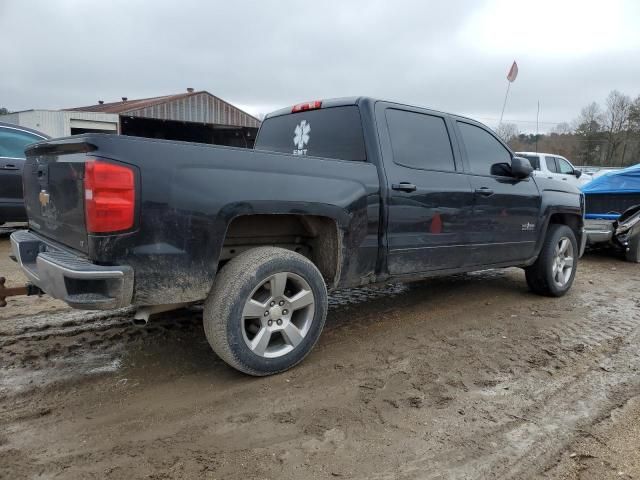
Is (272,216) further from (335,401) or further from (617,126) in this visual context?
(617,126)

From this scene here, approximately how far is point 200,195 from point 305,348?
126cm

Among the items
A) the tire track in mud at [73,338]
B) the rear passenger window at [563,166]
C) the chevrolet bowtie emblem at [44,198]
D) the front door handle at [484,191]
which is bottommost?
the tire track in mud at [73,338]

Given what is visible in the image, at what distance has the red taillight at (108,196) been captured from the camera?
96.3 inches

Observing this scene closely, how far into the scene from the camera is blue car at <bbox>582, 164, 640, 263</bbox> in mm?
7785

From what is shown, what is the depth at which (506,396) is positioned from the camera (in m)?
3.03

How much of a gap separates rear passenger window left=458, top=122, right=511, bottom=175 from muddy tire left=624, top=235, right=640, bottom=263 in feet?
14.1

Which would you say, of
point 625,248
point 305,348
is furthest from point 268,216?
point 625,248

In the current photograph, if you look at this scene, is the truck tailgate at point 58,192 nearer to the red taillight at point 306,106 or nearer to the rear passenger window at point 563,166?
the red taillight at point 306,106

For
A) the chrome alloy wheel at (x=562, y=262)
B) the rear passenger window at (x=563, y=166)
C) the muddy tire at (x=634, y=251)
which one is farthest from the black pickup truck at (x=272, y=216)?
the rear passenger window at (x=563, y=166)

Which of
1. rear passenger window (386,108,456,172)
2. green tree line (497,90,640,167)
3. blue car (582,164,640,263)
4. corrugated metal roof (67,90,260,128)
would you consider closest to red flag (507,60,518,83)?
blue car (582,164,640,263)

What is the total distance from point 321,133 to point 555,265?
10.5ft

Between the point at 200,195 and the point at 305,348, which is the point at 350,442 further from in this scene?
the point at 200,195

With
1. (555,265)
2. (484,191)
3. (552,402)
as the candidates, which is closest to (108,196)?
(552,402)

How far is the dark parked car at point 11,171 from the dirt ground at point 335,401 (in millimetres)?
2872
